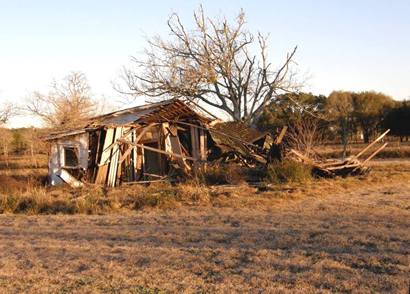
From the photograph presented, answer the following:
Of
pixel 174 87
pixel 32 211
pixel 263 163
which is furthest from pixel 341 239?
pixel 174 87

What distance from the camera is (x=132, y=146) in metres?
21.1

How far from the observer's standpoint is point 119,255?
8.10 meters

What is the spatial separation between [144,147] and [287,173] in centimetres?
580

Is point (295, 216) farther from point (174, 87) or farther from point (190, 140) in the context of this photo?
point (174, 87)

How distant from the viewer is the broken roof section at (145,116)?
2067 cm

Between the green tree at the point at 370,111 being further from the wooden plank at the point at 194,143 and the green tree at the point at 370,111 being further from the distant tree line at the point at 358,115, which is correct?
the wooden plank at the point at 194,143

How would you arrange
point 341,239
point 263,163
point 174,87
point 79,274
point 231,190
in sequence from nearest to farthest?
1. point 79,274
2. point 341,239
3. point 231,190
4. point 263,163
5. point 174,87

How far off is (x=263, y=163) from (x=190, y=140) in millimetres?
4220

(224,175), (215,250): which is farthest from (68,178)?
(215,250)

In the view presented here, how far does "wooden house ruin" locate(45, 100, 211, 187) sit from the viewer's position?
20562 millimetres

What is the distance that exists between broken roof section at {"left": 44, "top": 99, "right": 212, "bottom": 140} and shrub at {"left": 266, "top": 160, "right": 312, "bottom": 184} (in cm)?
526

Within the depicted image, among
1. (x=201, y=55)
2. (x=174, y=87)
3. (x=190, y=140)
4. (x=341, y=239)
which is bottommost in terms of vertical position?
(x=341, y=239)

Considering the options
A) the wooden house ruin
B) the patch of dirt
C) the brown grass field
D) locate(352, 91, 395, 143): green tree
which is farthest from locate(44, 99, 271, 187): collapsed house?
locate(352, 91, 395, 143): green tree

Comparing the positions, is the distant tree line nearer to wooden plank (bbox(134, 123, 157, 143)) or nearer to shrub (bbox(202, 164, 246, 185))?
wooden plank (bbox(134, 123, 157, 143))
